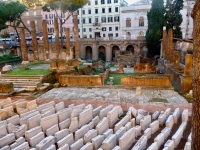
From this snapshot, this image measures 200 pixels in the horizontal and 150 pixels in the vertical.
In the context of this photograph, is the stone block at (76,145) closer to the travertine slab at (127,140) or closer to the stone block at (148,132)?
the travertine slab at (127,140)

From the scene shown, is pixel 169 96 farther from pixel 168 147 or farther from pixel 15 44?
pixel 15 44

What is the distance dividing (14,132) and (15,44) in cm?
3141

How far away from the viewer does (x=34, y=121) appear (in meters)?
7.89

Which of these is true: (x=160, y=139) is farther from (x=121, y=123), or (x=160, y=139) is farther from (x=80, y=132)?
(x=80, y=132)

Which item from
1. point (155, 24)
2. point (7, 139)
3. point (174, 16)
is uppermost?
point (174, 16)

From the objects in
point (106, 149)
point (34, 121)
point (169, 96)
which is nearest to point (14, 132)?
point (34, 121)

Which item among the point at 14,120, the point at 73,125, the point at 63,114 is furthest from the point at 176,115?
the point at 14,120

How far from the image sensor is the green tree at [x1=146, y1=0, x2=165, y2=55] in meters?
28.0

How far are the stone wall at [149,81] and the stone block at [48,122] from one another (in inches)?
226

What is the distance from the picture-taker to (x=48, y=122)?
780 cm

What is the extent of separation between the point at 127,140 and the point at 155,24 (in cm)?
2494

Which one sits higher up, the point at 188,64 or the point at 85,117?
the point at 188,64

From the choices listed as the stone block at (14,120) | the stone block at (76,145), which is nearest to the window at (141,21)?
the stone block at (14,120)

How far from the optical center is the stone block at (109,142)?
604 cm
